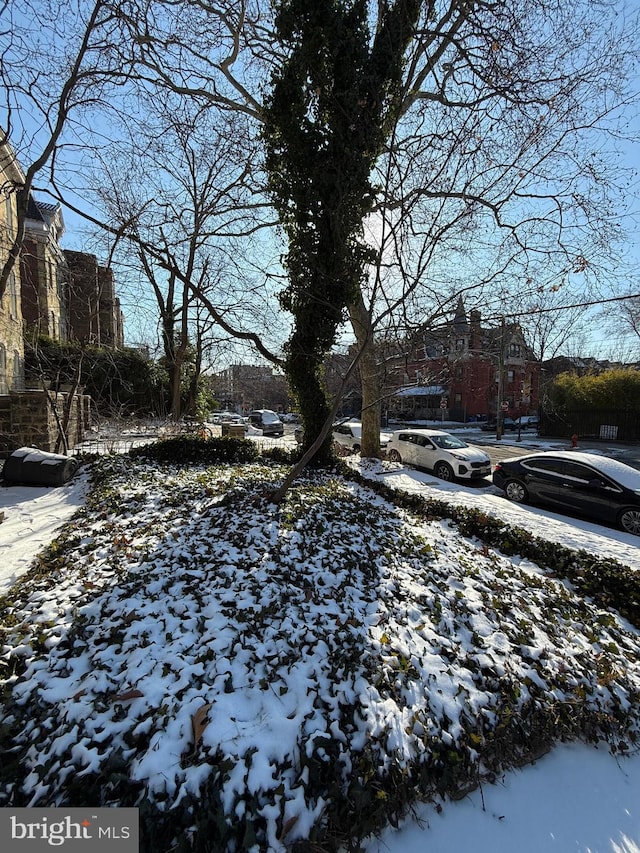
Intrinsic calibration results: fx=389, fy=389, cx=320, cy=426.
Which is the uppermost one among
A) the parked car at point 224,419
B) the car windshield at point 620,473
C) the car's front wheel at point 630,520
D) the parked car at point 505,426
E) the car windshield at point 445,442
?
the parked car at point 224,419

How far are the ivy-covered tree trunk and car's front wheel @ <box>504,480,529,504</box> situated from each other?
5843 mm

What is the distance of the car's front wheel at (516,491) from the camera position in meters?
8.82

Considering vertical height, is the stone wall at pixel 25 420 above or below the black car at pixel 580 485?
above

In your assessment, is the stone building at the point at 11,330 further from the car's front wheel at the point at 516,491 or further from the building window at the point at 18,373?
the car's front wheel at the point at 516,491

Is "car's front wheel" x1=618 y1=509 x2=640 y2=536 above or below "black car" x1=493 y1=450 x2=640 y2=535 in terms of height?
below

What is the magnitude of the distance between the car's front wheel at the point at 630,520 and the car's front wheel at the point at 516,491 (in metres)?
1.84

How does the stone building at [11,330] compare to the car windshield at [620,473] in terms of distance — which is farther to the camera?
the stone building at [11,330]

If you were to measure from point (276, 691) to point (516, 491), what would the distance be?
8281mm

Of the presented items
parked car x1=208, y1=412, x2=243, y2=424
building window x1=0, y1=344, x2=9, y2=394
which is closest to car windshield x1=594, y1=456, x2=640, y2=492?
building window x1=0, y1=344, x2=9, y2=394

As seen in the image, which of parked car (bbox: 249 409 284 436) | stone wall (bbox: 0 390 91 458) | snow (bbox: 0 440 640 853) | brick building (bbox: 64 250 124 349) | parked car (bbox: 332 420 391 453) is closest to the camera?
snow (bbox: 0 440 640 853)

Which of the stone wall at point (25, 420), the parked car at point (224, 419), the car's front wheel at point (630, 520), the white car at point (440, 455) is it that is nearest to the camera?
the car's front wheel at point (630, 520)

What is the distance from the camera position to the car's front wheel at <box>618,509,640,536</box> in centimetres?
694

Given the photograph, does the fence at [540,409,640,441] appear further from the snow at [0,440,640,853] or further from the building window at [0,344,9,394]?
the building window at [0,344,9,394]

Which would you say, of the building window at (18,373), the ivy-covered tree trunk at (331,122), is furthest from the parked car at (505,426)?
the building window at (18,373)
